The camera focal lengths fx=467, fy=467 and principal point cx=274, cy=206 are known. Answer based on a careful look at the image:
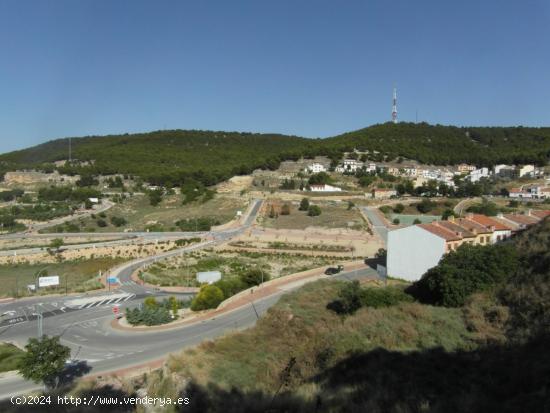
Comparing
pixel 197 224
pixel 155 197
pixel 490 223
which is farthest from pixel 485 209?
pixel 155 197

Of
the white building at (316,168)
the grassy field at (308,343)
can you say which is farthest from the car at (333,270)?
the white building at (316,168)

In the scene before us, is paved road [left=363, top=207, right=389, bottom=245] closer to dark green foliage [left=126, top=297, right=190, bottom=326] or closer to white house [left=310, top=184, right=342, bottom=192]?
white house [left=310, top=184, right=342, bottom=192]

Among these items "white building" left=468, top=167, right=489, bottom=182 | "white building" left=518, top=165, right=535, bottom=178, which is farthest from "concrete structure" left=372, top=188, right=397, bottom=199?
"white building" left=518, top=165, right=535, bottom=178

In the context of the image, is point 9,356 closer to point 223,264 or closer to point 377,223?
point 223,264

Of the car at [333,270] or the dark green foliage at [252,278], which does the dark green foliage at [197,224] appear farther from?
the dark green foliage at [252,278]

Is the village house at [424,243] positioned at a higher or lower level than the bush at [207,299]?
higher

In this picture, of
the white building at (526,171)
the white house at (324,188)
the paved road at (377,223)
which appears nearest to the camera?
the paved road at (377,223)

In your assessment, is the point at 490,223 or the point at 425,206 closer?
the point at 490,223
